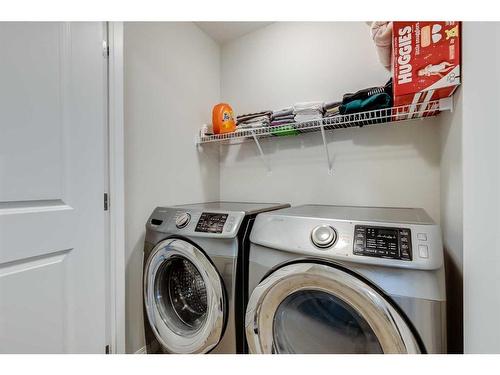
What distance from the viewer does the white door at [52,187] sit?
0.87 metres

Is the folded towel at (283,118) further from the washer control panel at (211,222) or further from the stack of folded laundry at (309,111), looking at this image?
the washer control panel at (211,222)

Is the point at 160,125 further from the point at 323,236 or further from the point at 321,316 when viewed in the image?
the point at 321,316

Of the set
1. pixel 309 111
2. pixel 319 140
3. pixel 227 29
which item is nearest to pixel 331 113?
pixel 309 111

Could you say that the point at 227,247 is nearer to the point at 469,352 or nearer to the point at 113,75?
the point at 469,352

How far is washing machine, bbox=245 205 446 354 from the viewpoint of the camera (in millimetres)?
718

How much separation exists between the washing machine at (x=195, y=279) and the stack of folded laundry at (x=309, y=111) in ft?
2.18

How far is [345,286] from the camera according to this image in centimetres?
80

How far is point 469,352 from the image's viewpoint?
729mm

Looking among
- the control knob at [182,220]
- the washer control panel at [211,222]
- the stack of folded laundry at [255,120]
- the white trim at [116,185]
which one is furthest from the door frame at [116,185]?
the stack of folded laundry at [255,120]

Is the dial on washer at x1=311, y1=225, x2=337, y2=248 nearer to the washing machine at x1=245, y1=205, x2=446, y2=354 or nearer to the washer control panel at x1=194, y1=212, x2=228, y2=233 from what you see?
the washing machine at x1=245, y1=205, x2=446, y2=354

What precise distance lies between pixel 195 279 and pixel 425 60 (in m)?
1.53

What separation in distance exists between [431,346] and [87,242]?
55.8 inches

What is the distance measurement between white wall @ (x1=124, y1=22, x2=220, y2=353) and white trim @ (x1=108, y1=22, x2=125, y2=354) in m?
0.13

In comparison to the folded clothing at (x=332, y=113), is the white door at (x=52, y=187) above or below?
below
